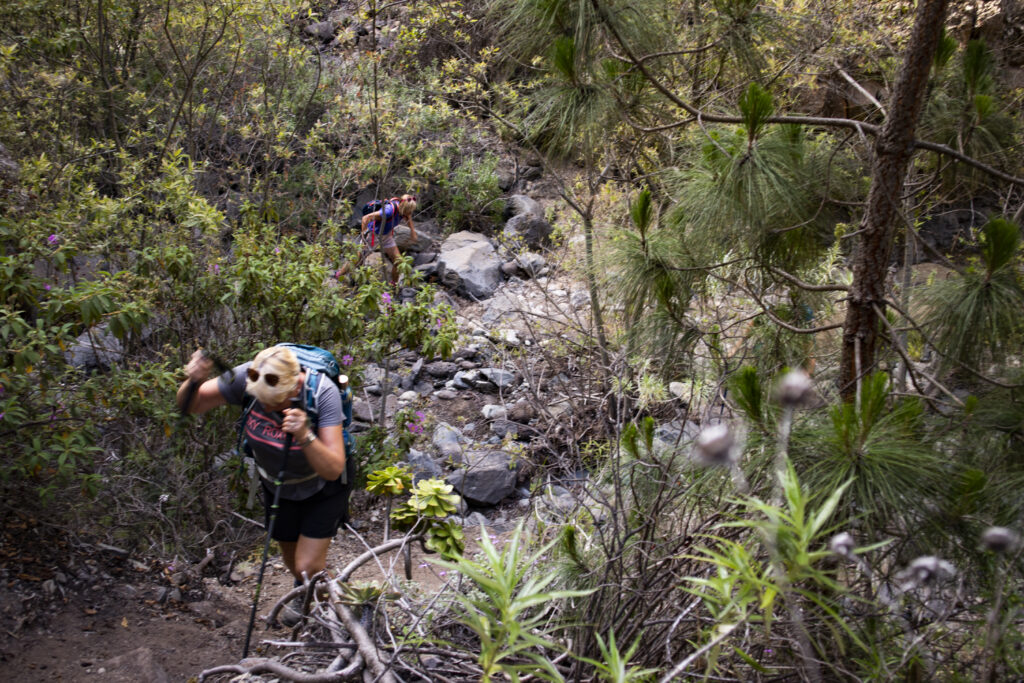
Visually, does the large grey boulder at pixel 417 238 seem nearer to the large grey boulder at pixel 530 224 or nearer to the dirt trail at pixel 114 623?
the large grey boulder at pixel 530 224

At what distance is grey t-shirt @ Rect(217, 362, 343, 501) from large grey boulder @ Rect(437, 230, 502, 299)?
5.63 metres

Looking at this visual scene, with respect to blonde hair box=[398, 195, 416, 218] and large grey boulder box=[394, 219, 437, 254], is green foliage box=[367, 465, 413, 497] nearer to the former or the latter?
blonde hair box=[398, 195, 416, 218]

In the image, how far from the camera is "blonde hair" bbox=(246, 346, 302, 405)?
283cm

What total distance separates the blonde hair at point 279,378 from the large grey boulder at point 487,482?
3116 millimetres

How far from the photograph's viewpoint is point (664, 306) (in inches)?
110

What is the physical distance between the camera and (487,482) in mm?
5949

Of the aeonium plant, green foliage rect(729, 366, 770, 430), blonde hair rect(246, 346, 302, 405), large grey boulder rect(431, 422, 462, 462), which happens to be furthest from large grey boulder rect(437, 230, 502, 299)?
green foliage rect(729, 366, 770, 430)

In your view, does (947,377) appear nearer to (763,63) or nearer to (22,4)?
(763,63)

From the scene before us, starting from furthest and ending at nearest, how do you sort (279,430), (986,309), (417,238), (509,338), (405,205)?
(417,238), (405,205), (509,338), (279,430), (986,309)

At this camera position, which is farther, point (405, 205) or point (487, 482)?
point (405, 205)

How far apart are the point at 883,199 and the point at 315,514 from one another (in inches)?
97.8

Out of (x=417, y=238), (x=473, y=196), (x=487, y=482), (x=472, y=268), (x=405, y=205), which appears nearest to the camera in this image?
(x=487, y=482)

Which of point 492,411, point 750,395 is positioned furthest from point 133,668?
point 492,411

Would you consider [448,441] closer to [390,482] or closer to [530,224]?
[390,482]
